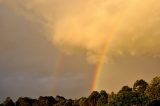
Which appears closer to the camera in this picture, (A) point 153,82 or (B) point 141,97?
(B) point 141,97

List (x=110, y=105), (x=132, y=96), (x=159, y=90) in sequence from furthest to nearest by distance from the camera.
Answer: (x=159, y=90) → (x=132, y=96) → (x=110, y=105)

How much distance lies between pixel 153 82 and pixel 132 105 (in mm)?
72143

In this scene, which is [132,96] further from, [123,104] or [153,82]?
[153,82]

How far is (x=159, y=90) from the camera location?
613ft

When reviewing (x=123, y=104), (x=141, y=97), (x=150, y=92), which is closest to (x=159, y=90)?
(x=150, y=92)

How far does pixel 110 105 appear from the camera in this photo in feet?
395

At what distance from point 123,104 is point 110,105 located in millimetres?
4573

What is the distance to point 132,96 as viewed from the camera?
431 feet

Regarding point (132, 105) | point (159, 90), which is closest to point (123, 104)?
point (132, 105)

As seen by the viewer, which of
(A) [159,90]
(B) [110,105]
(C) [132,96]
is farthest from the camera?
(A) [159,90]

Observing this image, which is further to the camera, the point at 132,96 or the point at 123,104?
the point at 132,96

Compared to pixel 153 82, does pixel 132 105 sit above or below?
below

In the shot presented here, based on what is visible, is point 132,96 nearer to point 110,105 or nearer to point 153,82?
point 110,105

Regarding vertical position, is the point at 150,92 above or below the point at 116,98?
above
